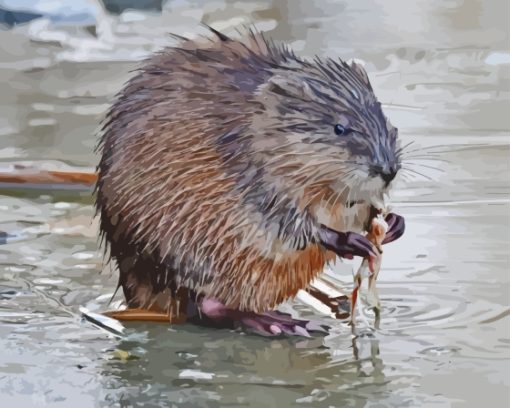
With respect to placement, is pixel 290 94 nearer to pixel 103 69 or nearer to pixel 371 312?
pixel 371 312

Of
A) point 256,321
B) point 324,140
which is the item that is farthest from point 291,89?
point 256,321

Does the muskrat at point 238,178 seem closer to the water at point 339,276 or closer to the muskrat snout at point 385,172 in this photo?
the muskrat snout at point 385,172

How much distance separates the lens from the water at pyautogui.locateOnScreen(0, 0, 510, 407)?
6.87 feet

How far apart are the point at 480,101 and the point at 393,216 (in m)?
1.94

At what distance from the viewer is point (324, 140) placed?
92.8 inches

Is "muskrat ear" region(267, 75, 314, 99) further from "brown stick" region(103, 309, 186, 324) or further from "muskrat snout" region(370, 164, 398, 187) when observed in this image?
"brown stick" region(103, 309, 186, 324)

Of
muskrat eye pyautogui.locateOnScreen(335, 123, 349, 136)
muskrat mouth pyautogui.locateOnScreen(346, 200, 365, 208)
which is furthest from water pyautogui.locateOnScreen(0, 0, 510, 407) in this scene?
muskrat eye pyautogui.locateOnScreen(335, 123, 349, 136)

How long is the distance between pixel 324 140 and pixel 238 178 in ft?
0.66

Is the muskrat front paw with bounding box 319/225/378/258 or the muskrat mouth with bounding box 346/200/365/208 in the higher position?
the muskrat mouth with bounding box 346/200/365/208

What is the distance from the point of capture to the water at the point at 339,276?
2094mm

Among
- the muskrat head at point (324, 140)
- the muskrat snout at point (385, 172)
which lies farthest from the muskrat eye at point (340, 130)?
the muskrat snout at point (385, 172)

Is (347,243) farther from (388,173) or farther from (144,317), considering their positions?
(144,317)

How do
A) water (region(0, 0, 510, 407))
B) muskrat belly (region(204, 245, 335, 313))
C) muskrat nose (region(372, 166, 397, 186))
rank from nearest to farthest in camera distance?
1. water (region(0, 0, 510, 407))
2. muskrat nose (region(372, 166, 397, 186))
3. muskrat belly (region(204, 245, 335, 313))

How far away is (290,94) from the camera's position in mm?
2391
